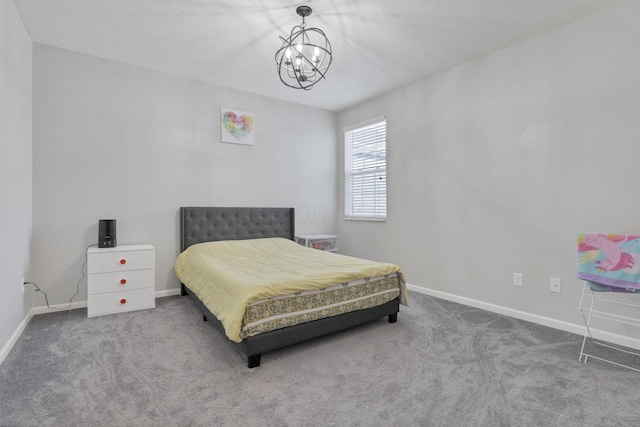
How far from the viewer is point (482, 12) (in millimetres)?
2451

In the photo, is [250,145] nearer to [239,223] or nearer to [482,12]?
[239,223]

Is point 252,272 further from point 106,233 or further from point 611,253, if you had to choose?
point 611,253

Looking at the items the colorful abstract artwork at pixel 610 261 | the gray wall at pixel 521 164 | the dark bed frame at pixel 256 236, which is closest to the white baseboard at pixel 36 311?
the dark bed frame at pixel 256 236

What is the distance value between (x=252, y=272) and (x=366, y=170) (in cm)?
256

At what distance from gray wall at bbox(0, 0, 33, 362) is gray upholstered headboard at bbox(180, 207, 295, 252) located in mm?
1372

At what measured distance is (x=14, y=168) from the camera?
2.38 m

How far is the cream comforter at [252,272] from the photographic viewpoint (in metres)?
2.08

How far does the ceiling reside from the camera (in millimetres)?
2389

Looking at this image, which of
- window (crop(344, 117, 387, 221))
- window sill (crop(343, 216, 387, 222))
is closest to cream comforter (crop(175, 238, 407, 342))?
window sill (crop(343, 216, 387, 222))

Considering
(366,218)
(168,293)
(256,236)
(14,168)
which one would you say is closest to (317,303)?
(256,236)

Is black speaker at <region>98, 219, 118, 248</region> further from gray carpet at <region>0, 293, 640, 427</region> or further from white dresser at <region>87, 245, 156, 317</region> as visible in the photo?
gray carpet at <region>0, 293, 640, 427</region>

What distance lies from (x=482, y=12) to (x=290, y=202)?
3.07 m

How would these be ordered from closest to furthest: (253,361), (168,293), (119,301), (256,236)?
(253,361)
(119,301)
(168,293)
(256,236)

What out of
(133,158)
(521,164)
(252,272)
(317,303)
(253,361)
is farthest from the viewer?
(133,158)
